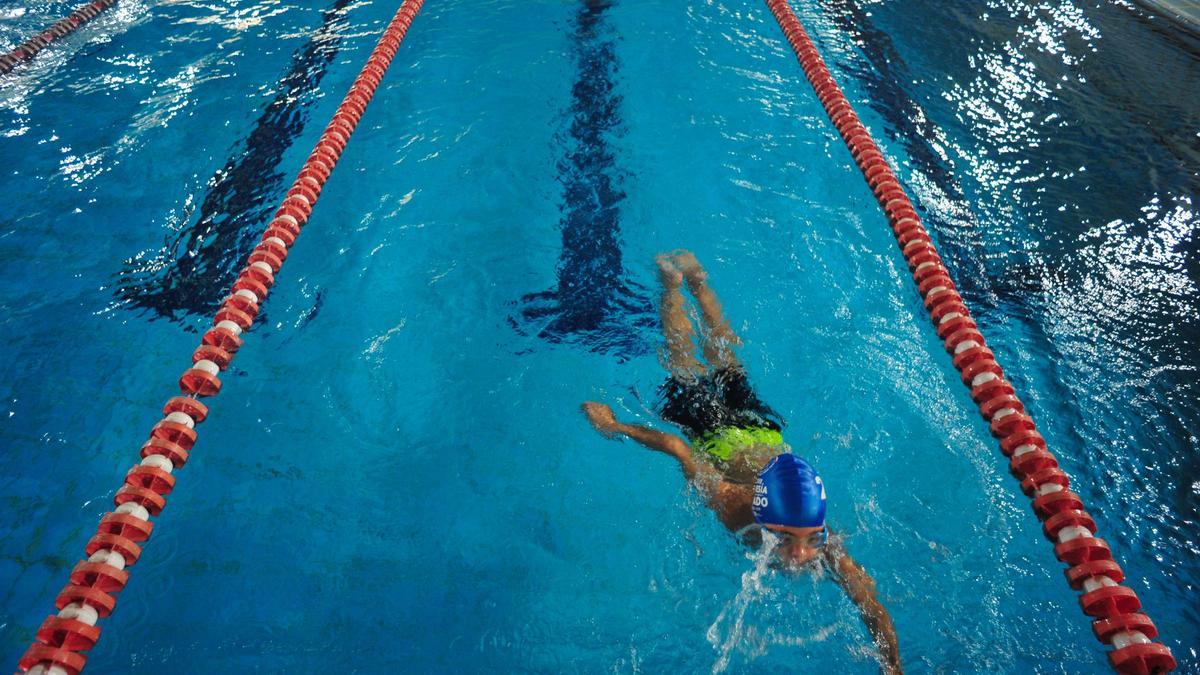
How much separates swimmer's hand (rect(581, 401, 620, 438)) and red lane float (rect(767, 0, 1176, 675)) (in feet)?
5.98

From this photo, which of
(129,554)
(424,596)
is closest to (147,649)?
(129,554)

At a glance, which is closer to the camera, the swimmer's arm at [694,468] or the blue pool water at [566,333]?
the blue pool water at [566,333]

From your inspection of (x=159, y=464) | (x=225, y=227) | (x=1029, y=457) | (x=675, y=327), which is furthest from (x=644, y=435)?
(x=225, y=227)

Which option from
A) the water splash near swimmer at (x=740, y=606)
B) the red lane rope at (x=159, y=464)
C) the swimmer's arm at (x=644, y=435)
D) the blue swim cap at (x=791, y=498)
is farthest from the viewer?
the swimmer's arm at (x=644, y=435)

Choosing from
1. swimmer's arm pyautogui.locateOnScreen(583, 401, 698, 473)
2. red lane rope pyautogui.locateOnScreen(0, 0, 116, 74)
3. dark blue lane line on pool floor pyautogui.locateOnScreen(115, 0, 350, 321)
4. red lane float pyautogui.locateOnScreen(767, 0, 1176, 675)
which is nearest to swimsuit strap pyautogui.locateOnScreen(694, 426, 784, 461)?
swimmer's arm pyautogui.locateOnScreen(583, 401, 698, 473)

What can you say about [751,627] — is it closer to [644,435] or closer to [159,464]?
[644,435]

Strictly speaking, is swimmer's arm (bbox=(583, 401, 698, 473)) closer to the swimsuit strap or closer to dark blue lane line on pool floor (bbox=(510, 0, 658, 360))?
the swimsuit strap

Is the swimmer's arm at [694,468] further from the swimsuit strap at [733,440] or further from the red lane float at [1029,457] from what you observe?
the red lane float at [1029,457]

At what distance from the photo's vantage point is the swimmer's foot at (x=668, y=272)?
4164mm

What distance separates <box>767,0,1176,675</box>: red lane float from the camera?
2330 mm

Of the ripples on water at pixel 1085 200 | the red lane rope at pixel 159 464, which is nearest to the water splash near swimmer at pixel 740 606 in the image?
the ripples on water at pixel 1085 200

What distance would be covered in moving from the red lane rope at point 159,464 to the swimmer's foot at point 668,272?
230cm

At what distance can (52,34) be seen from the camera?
6.53 metres

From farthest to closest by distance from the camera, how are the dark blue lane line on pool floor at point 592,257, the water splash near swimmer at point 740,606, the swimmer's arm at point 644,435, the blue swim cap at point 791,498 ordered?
the dark blue lane line on pool floor at point 592,257 → the swimmer's arm at point 644,435 → the water splash near swimmer at point 740,606 → the blue swim cap at point 791,498
